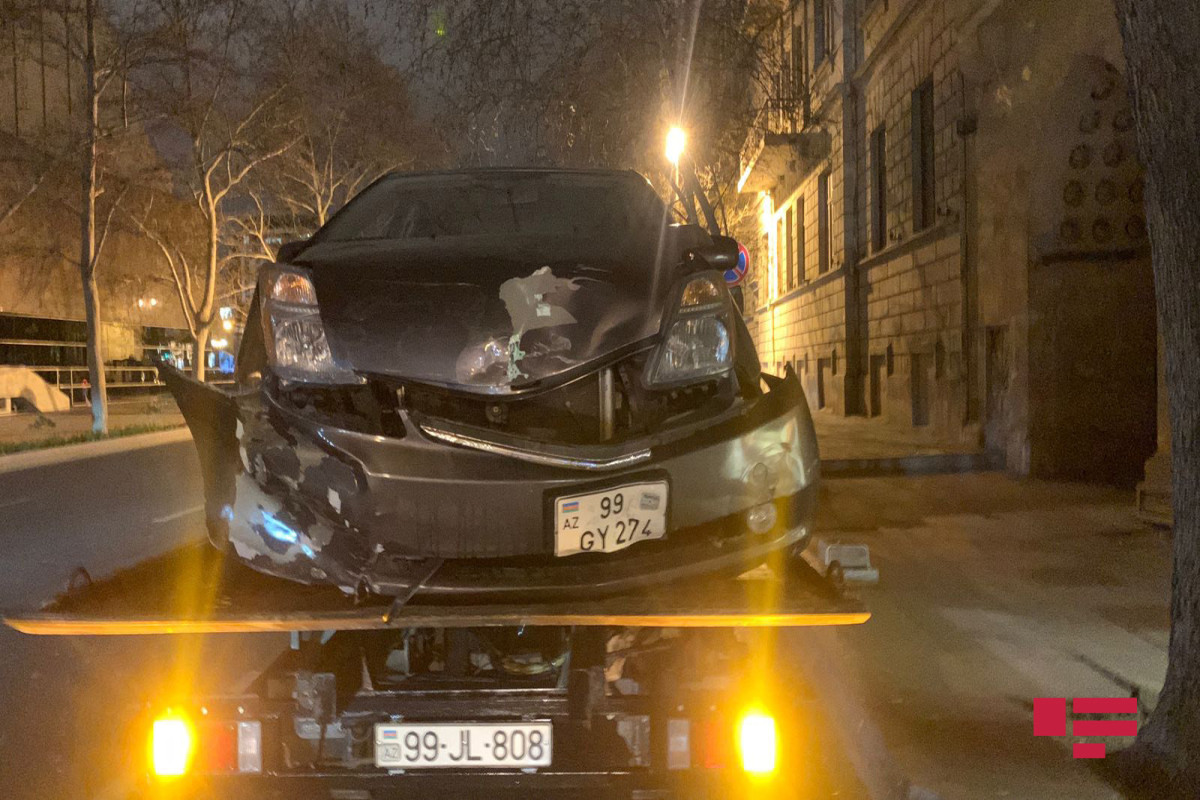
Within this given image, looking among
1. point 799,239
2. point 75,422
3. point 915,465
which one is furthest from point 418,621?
point 75,422

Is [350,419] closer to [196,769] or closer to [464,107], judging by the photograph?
[196,769]

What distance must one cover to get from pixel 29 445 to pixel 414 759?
61.9 ft

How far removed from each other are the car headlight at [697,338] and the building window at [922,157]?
13.9 metres

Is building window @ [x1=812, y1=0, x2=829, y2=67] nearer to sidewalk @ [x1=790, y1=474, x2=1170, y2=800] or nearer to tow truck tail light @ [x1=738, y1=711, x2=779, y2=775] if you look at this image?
sidewalk @ [x1=790, y1=474, x2=1170, y2=800]

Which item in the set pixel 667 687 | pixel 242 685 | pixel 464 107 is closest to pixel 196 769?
pixel 242 685

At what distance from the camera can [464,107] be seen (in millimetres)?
13234

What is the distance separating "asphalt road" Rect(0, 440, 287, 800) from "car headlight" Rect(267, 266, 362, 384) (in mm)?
815

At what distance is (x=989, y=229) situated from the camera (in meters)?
12.0

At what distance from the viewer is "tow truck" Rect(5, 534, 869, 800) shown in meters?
2.51

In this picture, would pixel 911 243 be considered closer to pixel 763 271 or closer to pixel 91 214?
pixel 91 214

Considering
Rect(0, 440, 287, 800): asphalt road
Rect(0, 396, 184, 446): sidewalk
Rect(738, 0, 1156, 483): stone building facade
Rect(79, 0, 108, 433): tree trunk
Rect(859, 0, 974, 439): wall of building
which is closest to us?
Rect(0, 440, 287, 800): asphalt road

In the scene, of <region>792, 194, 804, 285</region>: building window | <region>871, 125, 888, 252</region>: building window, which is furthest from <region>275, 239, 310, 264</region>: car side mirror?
<region>792, 194, 804, 285</region>: building window

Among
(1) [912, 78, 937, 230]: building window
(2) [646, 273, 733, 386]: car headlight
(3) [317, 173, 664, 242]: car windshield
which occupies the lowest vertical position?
(2) [646, 273, 733, 386]: car headlight

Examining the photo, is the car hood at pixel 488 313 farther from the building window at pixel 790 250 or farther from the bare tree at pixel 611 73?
the building window at pixel 790 250
